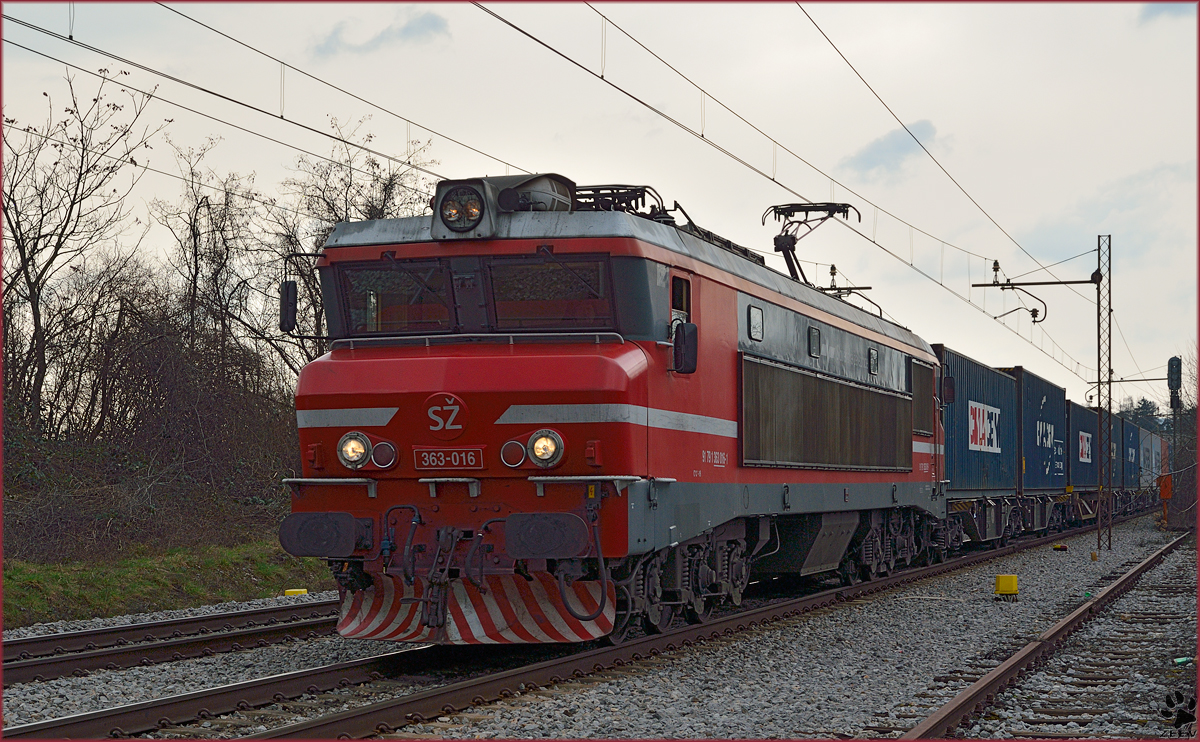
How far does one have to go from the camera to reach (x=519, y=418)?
962 centimetres

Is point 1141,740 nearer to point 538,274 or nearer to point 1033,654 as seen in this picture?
point 1033,654

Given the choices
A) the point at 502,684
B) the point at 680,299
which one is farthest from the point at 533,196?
the point at 502,684

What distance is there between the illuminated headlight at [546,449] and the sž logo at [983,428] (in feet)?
56.0

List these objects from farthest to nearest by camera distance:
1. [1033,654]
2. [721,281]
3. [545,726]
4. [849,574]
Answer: [849,574]
[721,281]
[1033,654]
[545,726]

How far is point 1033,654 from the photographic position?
11.0 metres

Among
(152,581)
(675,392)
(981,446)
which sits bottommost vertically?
(152,581)

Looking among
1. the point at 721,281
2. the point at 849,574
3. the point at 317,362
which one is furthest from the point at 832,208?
the point at 317,362

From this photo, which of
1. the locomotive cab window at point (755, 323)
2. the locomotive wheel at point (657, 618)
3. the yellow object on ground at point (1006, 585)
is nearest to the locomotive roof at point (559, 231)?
the locomotive cab window at point (755, 323)

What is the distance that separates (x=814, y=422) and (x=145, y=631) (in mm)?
7704

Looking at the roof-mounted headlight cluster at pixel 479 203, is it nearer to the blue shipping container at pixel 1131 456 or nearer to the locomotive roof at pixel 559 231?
the locomotive roof at pixel 559 231

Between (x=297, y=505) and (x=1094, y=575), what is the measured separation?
1583 centimetres

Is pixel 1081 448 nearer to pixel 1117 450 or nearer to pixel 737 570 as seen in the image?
pixel 1117 450

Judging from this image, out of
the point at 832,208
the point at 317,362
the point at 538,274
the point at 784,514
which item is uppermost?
the point at 832,208

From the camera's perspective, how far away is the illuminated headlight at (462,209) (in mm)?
10297
